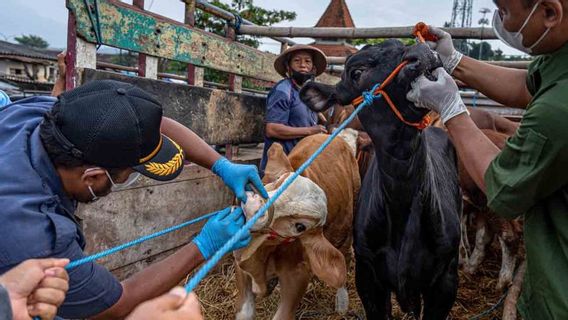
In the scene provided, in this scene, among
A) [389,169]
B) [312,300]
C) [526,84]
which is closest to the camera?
[526,84]

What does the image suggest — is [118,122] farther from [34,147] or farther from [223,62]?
[223,62]

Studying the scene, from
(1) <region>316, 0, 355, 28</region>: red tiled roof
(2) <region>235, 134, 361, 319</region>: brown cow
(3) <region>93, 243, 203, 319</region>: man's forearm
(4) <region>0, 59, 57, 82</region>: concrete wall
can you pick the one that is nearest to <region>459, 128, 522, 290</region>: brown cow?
(2) <region>235, 134, 361, 319</region>: brown cow

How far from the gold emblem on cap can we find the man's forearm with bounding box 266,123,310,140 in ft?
7.80

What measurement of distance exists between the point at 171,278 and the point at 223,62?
3047mm

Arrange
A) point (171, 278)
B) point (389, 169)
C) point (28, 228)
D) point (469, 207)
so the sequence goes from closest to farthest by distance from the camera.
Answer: point (28, 228), point (171, 278), point (389, 169), point (469, 207)

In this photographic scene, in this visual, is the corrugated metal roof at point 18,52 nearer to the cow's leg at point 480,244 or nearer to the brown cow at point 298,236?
the brown cow at point 298,236

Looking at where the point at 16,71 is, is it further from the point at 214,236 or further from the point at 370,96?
the point at 214,236

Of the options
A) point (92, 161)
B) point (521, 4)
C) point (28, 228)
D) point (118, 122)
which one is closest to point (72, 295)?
point (28, 228)

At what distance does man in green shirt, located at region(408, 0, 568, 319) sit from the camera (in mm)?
1460

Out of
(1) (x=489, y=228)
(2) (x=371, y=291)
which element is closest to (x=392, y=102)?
(2) (x=371, y=291)

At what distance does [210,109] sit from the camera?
4.04 metres

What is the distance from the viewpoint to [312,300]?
14.3ft

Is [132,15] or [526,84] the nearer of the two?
[526,84]

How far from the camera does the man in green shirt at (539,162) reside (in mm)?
1460
